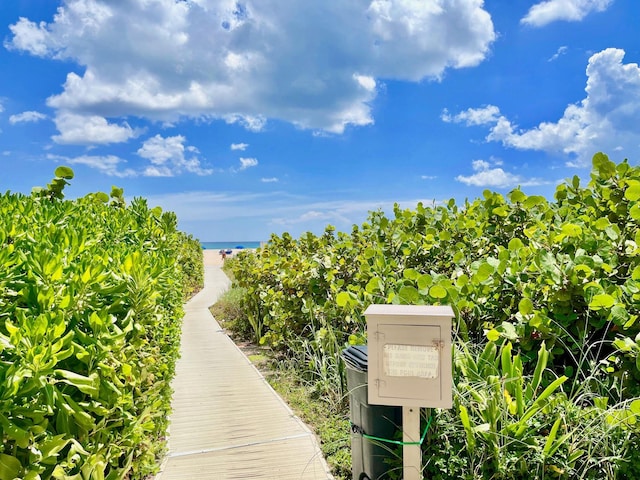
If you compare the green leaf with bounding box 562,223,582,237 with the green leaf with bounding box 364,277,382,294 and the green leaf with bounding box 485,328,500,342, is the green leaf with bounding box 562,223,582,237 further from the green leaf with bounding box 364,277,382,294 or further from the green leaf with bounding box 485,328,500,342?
the green leaf with bounding box 364,277,382,294

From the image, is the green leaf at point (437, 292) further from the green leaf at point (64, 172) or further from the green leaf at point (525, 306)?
the green leaf at point (64, 172)

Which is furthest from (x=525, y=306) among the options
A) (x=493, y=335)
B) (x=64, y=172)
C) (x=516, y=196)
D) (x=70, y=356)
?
(x=64, y=172)

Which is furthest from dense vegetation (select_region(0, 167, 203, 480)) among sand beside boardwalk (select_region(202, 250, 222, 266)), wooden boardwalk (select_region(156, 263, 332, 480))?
sand beside boardwalk (select_region(202, 250, 222, 266))

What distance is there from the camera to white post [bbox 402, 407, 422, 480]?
8.39ft

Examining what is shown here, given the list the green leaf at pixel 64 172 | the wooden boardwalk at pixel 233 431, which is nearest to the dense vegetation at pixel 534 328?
the wooden boardwalk at pixel 233 431

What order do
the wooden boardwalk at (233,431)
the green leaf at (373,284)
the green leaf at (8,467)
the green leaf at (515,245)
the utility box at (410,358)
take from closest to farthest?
1. the green leaf at (8,467)
2. the utility box at (410,358)
3. the wooden boardwalk at (233,431)
4. the green leaf at (515,245)
5. the green leaf at (373,284)

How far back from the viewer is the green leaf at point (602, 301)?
288 centimetres

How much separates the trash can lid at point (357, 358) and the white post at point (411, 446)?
1.29 ft

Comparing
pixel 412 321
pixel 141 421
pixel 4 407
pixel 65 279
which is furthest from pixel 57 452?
pixel 412 321

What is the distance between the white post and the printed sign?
0.24 meters

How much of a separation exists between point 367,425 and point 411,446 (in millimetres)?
347

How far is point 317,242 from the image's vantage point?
7867 mm

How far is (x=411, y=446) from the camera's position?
2.58 meters

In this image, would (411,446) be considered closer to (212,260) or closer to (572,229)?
(572,229)
